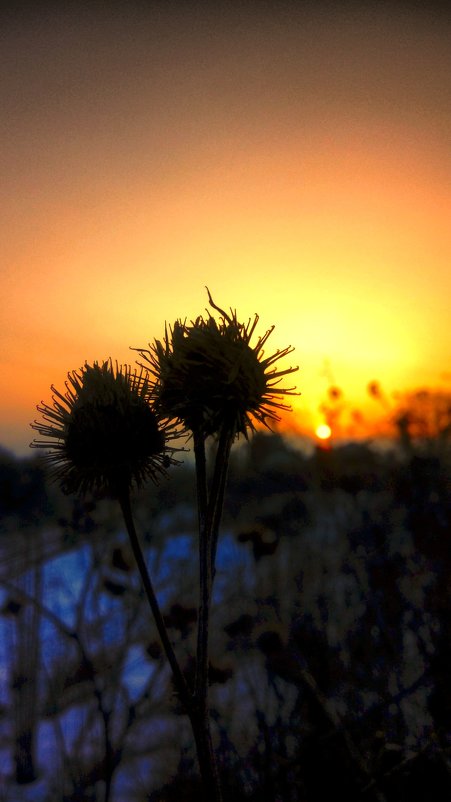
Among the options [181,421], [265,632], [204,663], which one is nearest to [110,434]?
[181,421]

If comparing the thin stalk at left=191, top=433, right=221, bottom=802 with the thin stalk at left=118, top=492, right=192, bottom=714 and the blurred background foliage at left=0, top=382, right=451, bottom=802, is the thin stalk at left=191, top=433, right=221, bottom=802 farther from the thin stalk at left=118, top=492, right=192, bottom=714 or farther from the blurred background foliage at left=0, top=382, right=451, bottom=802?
the blurred background foliage at left=0, top=382, right=451, bottom=802

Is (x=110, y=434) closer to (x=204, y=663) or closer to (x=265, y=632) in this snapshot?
(x=204, y=663)

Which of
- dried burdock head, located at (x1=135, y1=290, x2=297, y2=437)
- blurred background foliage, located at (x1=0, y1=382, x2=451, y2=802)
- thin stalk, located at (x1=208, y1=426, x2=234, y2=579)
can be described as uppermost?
dried burdock head, located at (x1=135, y1=290, x2=297, y2=437)

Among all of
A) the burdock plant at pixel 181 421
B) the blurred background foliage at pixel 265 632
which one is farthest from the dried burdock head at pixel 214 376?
the blurred background foliage at pixel 265 632

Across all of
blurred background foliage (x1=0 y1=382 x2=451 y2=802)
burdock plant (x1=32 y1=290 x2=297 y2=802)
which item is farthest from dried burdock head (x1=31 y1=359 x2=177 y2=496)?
blurred background foliage (x1=0 y1=382 x2=451 y2=802)

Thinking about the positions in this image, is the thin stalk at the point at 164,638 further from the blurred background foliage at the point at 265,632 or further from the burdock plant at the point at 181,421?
the blurred background foliage at the point at 265,632

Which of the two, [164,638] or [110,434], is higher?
[110,434]
